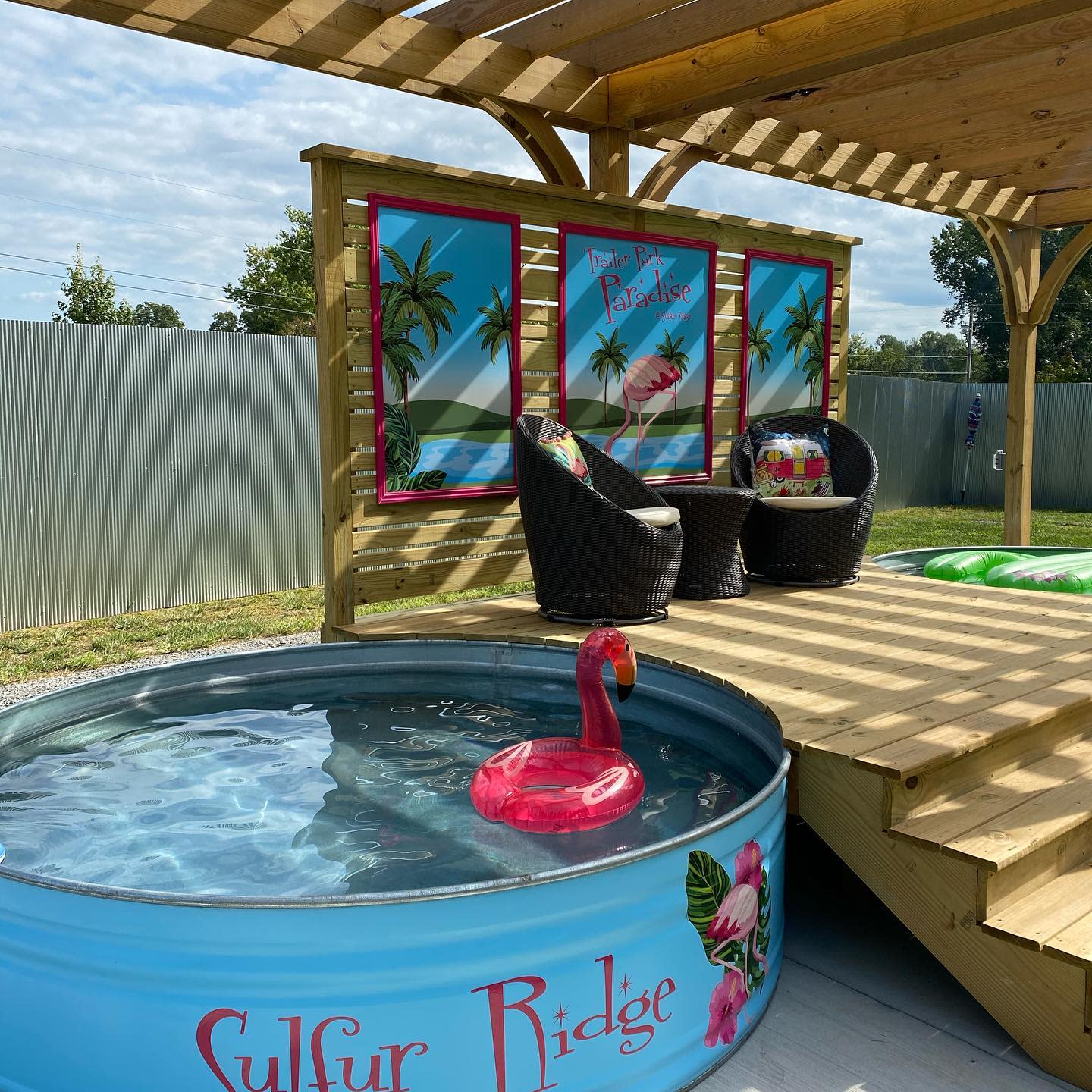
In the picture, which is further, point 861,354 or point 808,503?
point 861,354

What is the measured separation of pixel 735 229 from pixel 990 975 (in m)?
5.01

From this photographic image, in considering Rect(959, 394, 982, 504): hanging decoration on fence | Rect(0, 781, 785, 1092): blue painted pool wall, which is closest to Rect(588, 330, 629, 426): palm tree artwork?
Rect(0, 781, 785, 1092): blue painted pool wall

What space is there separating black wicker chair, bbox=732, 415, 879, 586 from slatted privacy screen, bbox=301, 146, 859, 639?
1196 mm

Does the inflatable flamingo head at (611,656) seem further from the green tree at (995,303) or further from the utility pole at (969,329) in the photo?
the utility pole at (969,329)

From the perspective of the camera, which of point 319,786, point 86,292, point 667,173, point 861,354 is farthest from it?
point 861,354

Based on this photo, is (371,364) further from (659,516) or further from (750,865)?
(750,865)

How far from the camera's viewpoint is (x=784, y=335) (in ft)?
22.5

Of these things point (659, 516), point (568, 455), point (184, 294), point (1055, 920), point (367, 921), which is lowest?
point (1055, 920)

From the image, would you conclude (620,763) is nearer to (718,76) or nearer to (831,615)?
(831,615)

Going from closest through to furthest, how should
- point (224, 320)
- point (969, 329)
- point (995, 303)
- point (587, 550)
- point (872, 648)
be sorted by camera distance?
point (872, 648) < point (587, 550) < point (969, 329) < point (995, 303) < point (224, 320)

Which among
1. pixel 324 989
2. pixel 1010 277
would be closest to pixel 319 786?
pixel 324 989

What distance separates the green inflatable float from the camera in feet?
19.6

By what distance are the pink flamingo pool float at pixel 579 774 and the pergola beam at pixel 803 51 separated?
3217mm

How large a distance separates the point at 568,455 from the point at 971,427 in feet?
42.3
